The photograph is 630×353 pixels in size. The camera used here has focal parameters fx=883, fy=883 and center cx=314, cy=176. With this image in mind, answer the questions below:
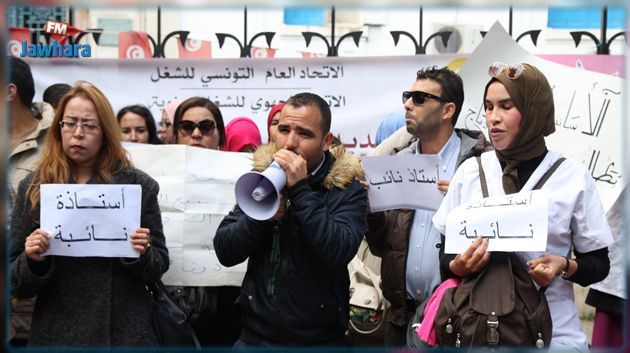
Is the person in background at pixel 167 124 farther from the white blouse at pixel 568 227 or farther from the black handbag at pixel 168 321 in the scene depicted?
the white blouse at pixel 568 227

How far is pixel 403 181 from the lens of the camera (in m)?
3.79

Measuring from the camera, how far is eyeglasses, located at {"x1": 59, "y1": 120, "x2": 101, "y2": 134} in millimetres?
3457

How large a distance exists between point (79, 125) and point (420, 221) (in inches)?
58.5

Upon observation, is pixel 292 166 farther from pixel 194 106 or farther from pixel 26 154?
pixel 194 106

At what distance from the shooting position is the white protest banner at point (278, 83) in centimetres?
591

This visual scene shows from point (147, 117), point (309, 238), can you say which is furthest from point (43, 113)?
point (309, 238)

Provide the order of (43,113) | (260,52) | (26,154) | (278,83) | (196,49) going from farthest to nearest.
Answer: (260,52)
(196,49)
(278,83)
(43,113)
(26,154)

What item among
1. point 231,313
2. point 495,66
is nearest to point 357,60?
point 231,313

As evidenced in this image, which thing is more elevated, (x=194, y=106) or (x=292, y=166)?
(x=194, y=106)

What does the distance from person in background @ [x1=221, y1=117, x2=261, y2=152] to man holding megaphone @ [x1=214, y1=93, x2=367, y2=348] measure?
1537mm

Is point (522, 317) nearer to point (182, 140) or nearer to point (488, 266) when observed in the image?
point (488, 266)

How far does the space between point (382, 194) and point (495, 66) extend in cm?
82

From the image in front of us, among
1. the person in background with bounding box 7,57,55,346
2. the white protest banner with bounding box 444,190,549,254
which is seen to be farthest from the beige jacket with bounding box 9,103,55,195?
the white protest banner with bounding box 444,190,549,254

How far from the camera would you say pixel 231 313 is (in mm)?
4266
